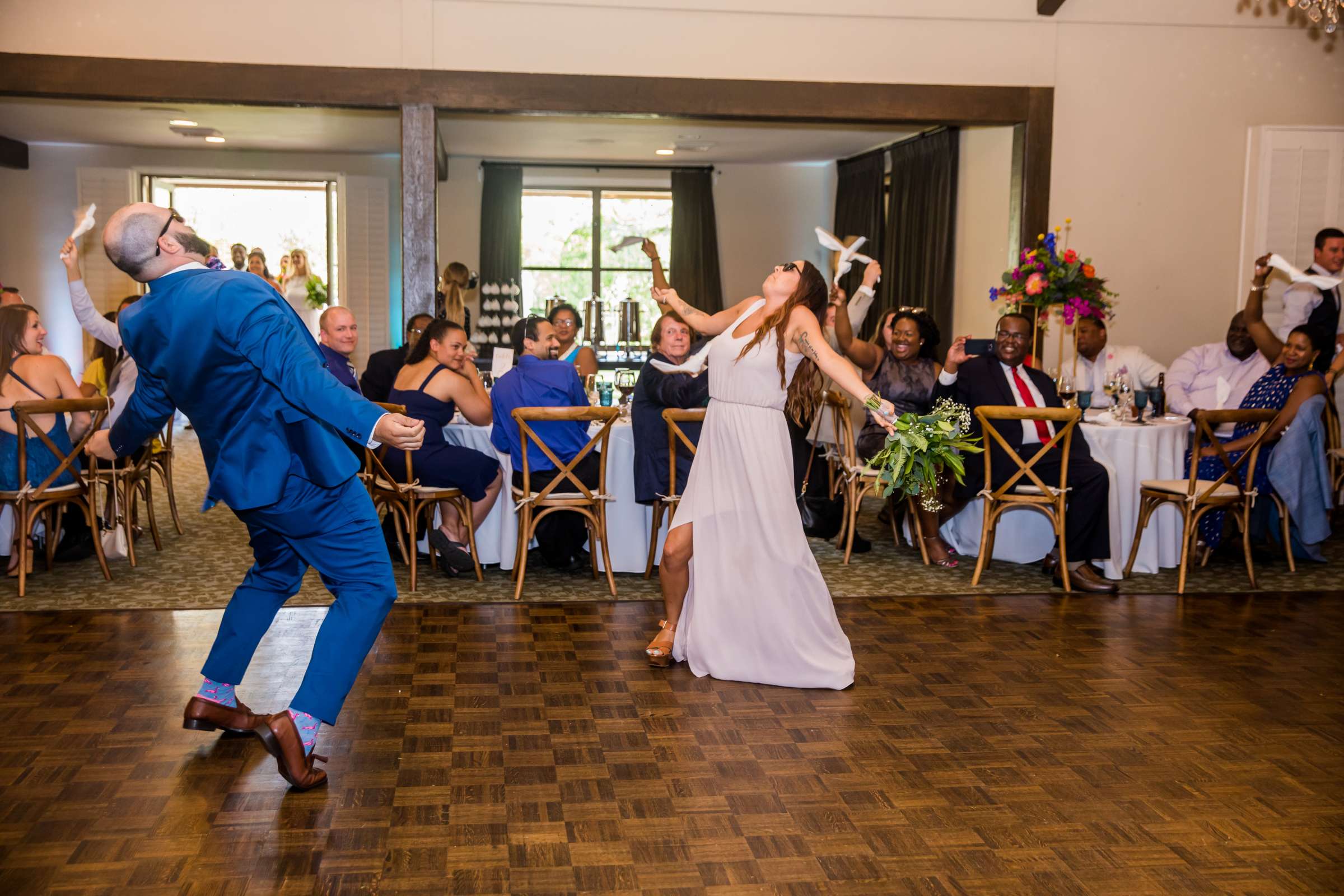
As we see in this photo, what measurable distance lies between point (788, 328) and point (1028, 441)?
8.40 ft

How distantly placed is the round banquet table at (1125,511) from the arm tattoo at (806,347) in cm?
255

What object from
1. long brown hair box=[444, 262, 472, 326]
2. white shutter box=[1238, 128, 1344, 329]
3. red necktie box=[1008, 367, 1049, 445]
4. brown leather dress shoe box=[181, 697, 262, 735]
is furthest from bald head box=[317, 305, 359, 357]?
white shutter box=[1238, 128, 1344, 329]

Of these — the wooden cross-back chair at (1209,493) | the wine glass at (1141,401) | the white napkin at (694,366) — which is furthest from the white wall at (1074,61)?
the white napkin at (694,366)

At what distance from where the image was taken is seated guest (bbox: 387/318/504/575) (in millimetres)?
5613

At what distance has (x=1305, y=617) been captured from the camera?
17.2ft

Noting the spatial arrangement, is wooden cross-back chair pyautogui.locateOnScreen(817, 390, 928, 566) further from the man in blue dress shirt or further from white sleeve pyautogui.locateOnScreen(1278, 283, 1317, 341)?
white sleeve pyautogui.locateOnScreen(1278, 283, 1317, 341)

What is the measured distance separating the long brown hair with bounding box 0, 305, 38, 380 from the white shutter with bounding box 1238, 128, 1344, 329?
8071 mm

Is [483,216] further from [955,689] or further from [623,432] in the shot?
[955,689]

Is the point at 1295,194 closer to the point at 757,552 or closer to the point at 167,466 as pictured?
the point at 757,552

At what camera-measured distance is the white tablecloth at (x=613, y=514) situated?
19.3 ft

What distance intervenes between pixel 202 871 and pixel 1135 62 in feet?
26.9

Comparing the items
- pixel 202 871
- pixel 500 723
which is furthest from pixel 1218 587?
pixel 202 871

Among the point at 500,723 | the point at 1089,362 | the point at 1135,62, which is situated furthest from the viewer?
the point at 1135,62

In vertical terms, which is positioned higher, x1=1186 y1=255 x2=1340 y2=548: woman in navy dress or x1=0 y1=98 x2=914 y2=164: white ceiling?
x1=0 y1=98 x2=914 y2=164: white ceiling
